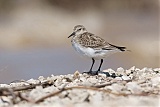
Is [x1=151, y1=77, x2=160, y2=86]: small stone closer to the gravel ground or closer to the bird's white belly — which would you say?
the gravel ground

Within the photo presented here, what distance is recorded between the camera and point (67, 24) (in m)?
42.2

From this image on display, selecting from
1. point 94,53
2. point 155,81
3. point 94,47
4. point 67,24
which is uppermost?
point 67,24

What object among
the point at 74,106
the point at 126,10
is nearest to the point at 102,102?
the point at 74,106

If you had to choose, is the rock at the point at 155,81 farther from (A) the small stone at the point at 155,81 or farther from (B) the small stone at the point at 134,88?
(B) the small stone at the point at 134,88

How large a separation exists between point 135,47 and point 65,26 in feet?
32.6

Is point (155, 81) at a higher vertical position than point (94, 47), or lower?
lower

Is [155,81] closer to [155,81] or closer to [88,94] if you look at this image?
[155,81]

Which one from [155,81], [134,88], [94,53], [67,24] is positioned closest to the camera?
[134,88]

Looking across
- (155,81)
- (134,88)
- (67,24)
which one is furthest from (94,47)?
(67,24)

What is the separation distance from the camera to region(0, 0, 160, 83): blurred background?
110 ft

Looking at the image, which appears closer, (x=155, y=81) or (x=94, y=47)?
(x=155, y=81)

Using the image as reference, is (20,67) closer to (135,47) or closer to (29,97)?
(135,47)

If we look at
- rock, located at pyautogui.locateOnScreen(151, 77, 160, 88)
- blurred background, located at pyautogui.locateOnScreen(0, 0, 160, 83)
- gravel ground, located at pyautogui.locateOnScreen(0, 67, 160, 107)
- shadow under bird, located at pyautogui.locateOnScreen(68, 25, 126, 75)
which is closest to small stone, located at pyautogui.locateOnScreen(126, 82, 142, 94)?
gravel ground, located at pyautogui.locateOnScreen(0, 67, 160, 107)

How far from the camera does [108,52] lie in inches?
449
